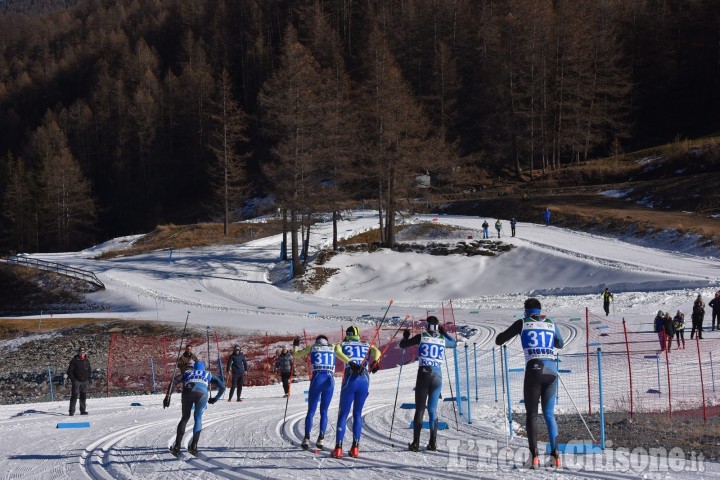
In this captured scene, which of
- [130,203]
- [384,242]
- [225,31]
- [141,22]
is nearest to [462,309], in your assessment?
[384,242]

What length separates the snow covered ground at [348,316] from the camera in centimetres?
998

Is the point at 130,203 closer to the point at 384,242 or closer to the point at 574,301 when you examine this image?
the point at 384,242

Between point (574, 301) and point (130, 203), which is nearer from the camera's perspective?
point (574, 301)

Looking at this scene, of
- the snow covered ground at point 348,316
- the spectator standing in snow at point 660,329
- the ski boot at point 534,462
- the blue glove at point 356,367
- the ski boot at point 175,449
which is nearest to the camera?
the ski boot at point 534,462

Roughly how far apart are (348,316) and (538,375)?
2811cm

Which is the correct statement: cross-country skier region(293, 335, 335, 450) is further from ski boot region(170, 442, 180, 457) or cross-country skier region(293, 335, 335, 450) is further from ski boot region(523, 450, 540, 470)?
ski boot region(523, 450, 540, 470)

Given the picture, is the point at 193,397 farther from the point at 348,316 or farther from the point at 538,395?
the point at 348,316

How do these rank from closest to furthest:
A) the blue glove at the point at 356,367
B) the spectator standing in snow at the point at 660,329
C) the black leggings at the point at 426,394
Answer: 1. the black leggings at the point at 426,394
2. the blue glove at the point at 356,367
3. the spectator standing in snow at the point at 660,329

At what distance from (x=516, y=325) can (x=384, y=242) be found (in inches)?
1589

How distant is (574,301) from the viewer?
3575 centimetres

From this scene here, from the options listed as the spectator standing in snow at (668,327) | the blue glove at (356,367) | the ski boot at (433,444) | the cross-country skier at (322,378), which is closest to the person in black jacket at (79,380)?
the cross-country skier at (322,378)

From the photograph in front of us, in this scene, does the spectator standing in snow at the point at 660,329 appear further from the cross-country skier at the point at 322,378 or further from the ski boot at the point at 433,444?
the cross-country skier at the point at 322,378

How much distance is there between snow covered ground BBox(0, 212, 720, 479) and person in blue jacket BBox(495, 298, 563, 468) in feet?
1.38

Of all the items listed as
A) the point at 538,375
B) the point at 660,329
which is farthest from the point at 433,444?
the point at 660,329
